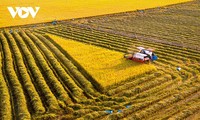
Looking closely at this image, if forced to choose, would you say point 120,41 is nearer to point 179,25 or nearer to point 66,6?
point 179,25

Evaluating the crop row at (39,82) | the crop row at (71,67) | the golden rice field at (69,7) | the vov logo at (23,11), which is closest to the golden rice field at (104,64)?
the crop row at (71,67)

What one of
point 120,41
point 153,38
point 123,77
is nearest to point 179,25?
point 153,38

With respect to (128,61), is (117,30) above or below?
above

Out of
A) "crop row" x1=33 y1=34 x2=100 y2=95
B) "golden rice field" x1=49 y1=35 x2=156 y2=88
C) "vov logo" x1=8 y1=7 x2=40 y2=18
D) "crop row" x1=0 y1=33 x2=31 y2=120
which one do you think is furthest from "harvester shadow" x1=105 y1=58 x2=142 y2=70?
"vov logo" x1=8 y1=7 x2=40 y2=18

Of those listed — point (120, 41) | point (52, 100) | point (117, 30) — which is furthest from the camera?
point (117, 30)

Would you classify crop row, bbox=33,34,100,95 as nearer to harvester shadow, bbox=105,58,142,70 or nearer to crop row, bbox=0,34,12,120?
harvester shadow, bbox=105,58,142,70

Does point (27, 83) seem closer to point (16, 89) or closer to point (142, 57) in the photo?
point (16, 89)
